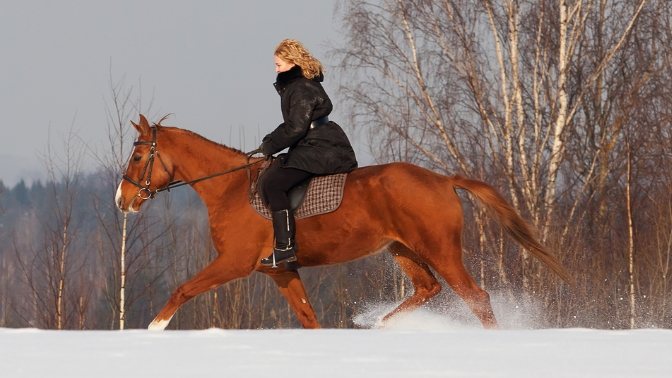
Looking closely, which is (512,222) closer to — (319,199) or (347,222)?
(347,222)

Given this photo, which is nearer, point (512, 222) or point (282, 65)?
point (282, 65)

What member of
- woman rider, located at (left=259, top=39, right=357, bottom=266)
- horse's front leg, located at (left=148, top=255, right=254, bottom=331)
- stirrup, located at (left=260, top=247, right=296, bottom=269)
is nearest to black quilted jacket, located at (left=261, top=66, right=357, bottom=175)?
woman rider, located at (left=259, top=39, right=357, bottom=266)

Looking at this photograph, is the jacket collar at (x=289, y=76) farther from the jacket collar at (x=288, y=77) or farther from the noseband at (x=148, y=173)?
the noseband at (x=148, y=173)

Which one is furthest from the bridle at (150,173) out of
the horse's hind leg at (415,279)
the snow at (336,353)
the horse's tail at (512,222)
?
the snow at (336,353)

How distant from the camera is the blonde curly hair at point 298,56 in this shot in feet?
20.9

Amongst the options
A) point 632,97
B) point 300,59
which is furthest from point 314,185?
point 632,97

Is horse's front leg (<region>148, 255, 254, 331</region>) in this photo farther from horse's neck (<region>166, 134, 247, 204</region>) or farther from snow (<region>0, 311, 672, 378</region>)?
snow (<region>0, 311, 672, 378</region>)

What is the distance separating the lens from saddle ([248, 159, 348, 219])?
646cm

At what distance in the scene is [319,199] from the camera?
6480mm

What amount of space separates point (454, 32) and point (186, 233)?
6829 mm

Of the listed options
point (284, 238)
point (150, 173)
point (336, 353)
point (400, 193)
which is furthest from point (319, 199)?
point (336, 353)

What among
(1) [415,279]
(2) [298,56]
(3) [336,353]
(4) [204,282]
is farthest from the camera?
(1) [415,279]

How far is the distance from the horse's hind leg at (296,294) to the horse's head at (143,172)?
1.25 meters

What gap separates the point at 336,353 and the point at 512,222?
14.1ft
